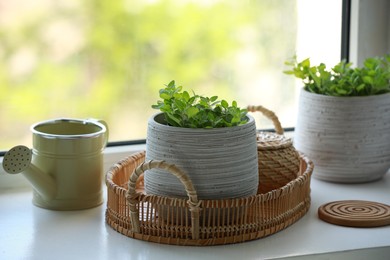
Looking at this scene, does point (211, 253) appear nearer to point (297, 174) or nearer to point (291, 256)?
point (291, 256)

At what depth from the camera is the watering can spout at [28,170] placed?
3.98 feet

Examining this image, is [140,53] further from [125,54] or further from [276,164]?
[276,164]

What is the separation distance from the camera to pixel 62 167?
4.12 feet

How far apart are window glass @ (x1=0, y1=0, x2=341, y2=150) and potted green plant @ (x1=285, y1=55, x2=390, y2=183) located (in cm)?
24

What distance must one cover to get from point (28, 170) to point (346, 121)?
555mm

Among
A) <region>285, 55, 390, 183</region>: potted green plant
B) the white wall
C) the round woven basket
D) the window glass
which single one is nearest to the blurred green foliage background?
the window glass

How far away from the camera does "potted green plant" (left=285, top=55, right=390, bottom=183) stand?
1.35 metres

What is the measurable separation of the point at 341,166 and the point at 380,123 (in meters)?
0.10

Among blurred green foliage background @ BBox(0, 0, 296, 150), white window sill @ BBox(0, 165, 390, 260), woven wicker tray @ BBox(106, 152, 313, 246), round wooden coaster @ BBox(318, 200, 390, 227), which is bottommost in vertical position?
white window sill @ BBox(0, 165, 390, 260)

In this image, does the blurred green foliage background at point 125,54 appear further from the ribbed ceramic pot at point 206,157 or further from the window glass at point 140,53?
the ribbed ceramic pot at point 206,157

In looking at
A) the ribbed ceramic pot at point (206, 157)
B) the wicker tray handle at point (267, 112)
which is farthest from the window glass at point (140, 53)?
the ribbed ceramic pot at point (206, 157)

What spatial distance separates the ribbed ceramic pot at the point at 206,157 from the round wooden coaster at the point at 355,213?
16cm

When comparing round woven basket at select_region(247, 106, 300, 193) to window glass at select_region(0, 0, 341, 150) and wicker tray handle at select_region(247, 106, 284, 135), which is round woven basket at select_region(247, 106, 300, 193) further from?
window glass at select_region(0, 0, 341, 150)

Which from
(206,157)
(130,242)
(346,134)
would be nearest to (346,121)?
(346,134)
